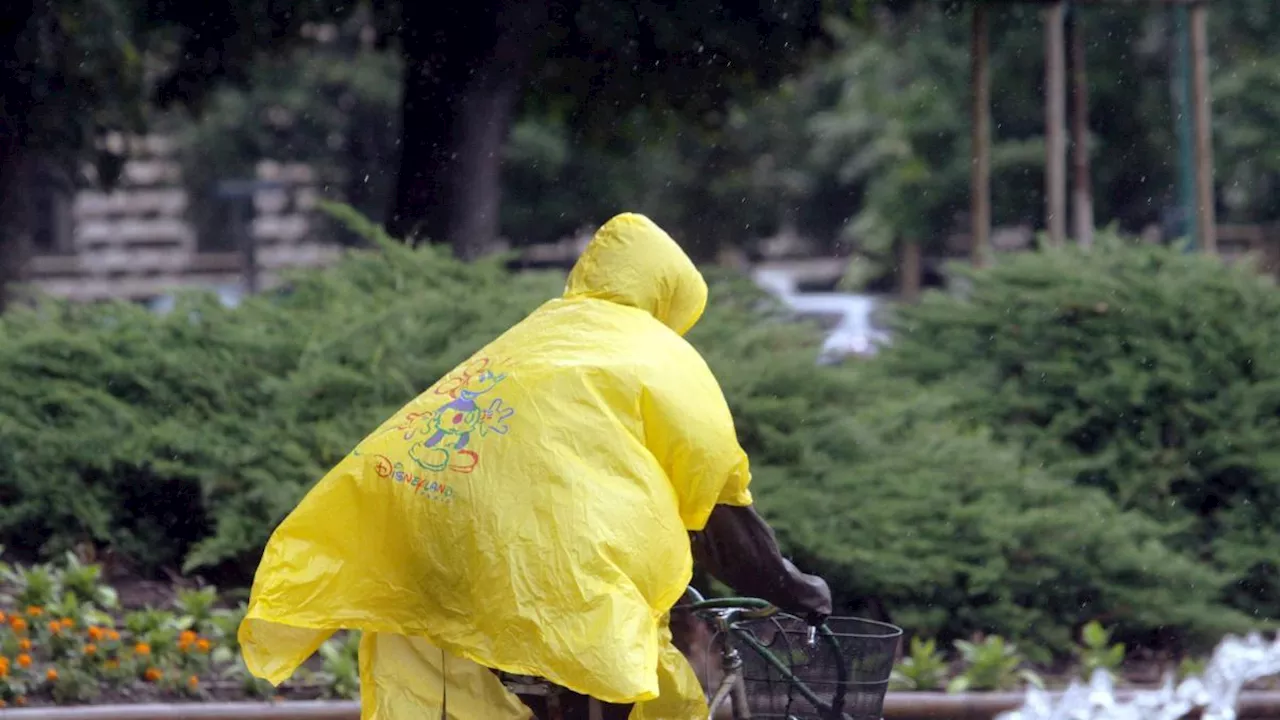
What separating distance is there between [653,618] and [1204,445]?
18.8 feet

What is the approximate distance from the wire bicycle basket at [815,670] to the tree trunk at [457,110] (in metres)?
9.31

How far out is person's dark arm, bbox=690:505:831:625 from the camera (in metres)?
3.50

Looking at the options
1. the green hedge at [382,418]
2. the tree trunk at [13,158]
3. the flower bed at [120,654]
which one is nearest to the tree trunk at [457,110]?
the tree trunk at [13,158]

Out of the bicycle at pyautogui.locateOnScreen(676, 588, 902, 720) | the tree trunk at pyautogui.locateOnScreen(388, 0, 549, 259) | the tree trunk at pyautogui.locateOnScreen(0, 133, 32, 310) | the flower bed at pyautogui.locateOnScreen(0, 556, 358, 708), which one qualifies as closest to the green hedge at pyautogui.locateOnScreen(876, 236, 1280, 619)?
the flower bed at pyautogui.locateOnScreen(0, 556, 358, 708)

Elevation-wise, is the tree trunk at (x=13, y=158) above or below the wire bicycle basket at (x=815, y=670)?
above

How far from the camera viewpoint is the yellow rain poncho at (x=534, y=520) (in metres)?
3.34

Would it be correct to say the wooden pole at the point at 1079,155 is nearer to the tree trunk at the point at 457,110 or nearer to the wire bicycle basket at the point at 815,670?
the tree trunk at the point at 457,110

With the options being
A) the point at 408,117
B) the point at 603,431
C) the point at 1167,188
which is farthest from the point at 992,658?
the point at 1167,188

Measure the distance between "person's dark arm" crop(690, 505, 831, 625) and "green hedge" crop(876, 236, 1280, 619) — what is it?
4.79 meters

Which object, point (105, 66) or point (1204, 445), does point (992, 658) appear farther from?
point (105, 66)

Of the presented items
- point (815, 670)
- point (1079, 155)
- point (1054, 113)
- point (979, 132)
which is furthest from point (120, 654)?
point (1079, 155)

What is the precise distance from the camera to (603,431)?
339cm

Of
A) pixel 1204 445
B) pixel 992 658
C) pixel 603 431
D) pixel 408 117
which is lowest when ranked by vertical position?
pixel 992 658

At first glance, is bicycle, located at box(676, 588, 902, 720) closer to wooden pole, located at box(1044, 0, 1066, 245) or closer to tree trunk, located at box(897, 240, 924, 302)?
wooden pole, located at box(1044, 0, 1066, 245)
